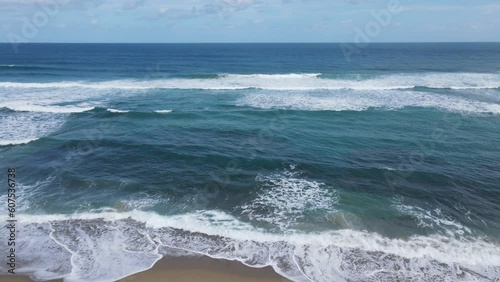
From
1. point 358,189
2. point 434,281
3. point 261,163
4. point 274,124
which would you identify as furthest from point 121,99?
point 434,281

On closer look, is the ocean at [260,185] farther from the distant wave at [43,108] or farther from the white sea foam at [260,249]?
the distant wave at [43,108]

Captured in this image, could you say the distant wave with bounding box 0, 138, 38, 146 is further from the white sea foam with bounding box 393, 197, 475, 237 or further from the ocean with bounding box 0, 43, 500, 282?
the white sea foam with bounding box 393, 197, 475, 237

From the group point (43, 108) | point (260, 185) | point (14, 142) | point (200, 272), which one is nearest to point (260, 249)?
point (200, 272)

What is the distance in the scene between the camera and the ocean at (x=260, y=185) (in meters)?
11.0

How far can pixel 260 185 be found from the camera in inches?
626

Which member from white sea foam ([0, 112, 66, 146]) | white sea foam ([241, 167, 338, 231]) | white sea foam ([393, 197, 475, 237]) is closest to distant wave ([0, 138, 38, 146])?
white sea foam ([0, 112, 66, 146])

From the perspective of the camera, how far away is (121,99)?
32.5 m

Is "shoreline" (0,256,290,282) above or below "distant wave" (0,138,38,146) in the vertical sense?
below

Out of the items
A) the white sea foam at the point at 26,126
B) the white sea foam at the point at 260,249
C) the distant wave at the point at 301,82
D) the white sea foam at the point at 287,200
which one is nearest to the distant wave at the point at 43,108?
the white sea foam at the point at 26,126

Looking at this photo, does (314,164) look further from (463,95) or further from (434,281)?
(463,95)

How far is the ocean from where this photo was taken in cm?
1101

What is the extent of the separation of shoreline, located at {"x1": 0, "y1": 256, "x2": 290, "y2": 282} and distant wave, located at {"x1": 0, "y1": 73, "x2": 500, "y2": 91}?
95.1ft

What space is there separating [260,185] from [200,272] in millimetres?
6369

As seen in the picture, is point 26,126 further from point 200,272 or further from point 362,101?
point 362,101
